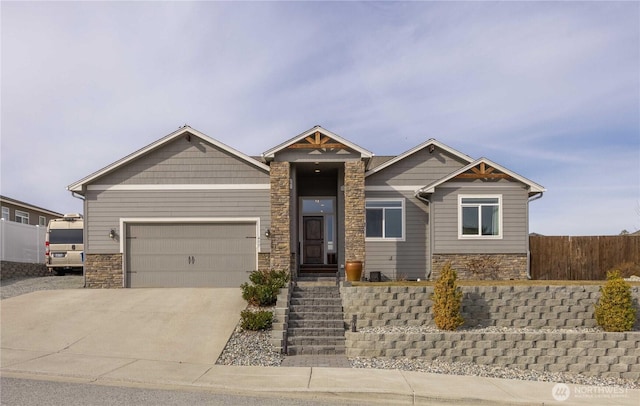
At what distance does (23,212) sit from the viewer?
2850 cm

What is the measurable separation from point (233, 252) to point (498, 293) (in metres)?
8.51

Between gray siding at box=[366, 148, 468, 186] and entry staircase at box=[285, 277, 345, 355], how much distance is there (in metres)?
4.92

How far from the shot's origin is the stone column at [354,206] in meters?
15.5

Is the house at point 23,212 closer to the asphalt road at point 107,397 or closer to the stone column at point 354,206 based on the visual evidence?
the stone column at point 354,206

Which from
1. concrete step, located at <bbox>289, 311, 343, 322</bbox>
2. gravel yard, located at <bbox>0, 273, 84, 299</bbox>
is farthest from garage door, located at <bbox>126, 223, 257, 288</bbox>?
concrete step, located at <bbox>289, 311, 343, 322</bbox>

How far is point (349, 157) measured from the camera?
15.7 metres

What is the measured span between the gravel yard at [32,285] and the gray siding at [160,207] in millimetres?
1805

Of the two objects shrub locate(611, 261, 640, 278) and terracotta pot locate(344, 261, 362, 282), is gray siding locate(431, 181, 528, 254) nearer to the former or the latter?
A: terracotta pot locate(344, 261, 362, 282)

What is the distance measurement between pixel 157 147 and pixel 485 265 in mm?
11803

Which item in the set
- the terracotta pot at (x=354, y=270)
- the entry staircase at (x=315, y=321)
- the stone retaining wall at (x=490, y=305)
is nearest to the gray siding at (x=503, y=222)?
the terracotta pot at (x=354, y=270)

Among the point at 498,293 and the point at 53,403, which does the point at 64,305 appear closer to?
the point at 53,403

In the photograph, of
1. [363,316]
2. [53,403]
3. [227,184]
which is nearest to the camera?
[53,403]

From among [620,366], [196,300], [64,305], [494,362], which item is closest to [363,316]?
[494,362]

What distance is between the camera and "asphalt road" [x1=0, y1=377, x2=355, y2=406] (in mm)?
7070
